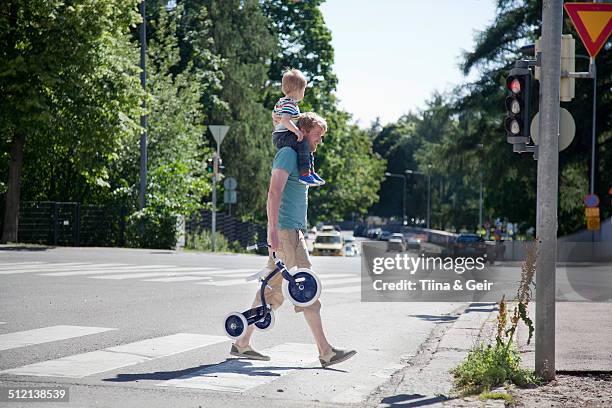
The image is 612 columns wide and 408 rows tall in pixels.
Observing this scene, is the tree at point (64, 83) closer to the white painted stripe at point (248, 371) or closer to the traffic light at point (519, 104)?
the white painted stripe at point (248, 371)

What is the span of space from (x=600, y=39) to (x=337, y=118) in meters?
51.1

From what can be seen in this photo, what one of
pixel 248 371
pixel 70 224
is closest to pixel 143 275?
pixel 248 371

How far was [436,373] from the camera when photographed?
276 inches

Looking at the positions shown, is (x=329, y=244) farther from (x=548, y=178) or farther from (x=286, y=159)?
(x=286, y=159)

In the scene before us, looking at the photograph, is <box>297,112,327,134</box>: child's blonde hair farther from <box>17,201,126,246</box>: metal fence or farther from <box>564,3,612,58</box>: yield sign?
<box>17,201,126,246</box>: metal fence

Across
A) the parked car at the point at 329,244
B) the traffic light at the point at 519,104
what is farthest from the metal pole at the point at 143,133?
the traffic light at the point at 519,104

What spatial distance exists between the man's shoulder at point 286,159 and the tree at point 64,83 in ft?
73.6

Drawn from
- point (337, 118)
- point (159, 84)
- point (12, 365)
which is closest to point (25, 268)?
point (12, 365)

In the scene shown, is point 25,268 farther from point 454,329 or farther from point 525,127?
point 525,127

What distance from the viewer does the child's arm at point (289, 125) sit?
6652mm

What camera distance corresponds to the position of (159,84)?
126 ft

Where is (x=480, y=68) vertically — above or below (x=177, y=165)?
above

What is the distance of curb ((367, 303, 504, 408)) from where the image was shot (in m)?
5.83

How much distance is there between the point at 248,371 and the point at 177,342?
5.17ft
